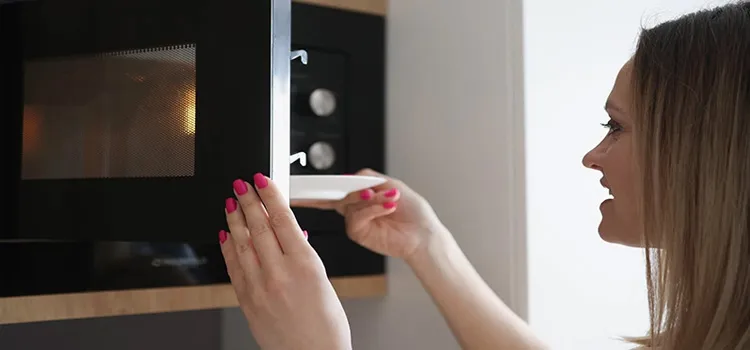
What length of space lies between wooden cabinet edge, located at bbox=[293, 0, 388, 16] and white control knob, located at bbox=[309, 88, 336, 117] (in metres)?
0.14

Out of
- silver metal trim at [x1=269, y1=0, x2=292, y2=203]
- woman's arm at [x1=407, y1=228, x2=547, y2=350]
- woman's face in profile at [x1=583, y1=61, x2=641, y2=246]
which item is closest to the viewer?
silver metal trim at [x1=269, y1=0, x2=292, y2=203]

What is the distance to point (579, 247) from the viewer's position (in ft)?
4.00

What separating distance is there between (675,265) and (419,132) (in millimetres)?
588

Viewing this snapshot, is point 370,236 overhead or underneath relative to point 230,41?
underneath

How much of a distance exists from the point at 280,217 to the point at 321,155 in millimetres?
515

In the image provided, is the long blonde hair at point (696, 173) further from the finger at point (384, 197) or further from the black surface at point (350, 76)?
the black surface at point (350, 76)

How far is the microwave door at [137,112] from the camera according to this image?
2.52 ft

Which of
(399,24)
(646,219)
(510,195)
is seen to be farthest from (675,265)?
(399,24)

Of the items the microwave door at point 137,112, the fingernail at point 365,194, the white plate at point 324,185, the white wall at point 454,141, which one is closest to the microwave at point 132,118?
the microwave door at point 137,112

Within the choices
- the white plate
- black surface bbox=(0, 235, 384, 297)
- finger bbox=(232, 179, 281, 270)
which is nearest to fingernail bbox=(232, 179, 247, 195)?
finger bbox=(232, 179, 281, 270)

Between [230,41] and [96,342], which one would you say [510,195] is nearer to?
[230,41]

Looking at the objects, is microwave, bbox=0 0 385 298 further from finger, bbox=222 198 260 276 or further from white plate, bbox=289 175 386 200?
white plate, bbox=289 175 386 200

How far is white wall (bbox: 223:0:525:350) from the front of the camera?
119 centimetres

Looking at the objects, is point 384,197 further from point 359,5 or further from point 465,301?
point 359,5
